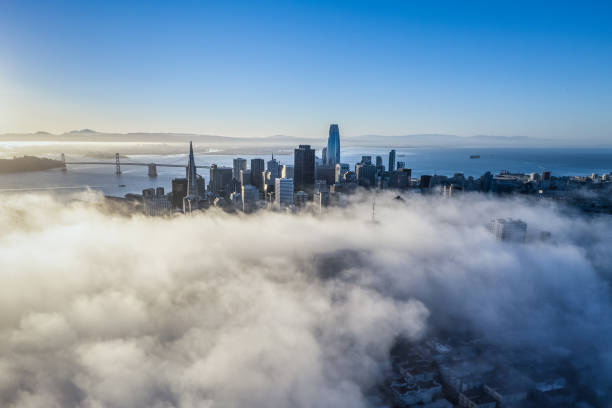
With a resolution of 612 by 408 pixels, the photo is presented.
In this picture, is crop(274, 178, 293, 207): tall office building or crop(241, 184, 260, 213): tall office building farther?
crop(274, 178, 293, 207): tall office building

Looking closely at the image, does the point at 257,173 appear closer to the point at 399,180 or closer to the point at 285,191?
the point at 285,191

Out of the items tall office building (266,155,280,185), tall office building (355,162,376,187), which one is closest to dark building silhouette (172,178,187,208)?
tall office building (266,155,280,185)

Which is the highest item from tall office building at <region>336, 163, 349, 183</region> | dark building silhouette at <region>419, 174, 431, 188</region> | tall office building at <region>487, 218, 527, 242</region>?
tall office building at <region>336, 163, 349, 183</region>

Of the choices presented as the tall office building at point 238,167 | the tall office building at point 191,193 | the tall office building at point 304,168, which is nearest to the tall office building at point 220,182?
the tall office building at point 238,167

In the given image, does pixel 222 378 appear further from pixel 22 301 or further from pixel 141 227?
pixel 141 227

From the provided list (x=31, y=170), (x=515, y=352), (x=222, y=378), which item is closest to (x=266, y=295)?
(x=222, y=378)

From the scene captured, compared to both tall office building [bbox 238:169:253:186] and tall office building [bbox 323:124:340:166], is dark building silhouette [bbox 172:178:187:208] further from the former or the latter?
tall office building [bbox 323:124:340:166]

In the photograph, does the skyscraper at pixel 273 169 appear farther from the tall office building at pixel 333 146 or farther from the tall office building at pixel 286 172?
the tall office building at pixel 333 146

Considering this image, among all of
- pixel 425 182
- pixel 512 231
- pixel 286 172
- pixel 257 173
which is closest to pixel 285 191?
pixel 286 172

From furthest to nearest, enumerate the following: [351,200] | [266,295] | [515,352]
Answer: [351,200] < [266,295] < [515,352]
